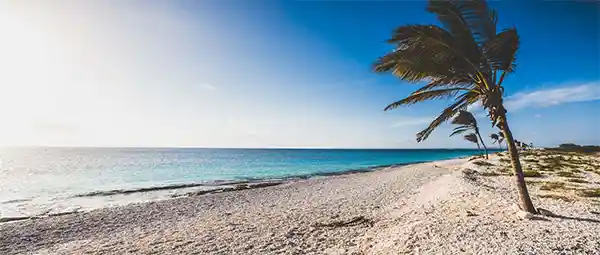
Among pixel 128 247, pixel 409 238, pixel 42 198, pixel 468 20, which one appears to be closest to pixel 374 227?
pixel 409 238

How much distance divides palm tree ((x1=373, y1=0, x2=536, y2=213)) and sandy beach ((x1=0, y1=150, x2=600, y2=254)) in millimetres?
1820

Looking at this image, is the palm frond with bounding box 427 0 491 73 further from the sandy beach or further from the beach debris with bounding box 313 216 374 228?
the beach debris with bounding box 313 216 374 228

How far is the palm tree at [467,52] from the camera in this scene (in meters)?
7.54

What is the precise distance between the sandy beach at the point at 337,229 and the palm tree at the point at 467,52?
182 cm

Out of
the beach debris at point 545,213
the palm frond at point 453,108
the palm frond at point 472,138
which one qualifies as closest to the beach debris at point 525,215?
the beach debris at point 545,213

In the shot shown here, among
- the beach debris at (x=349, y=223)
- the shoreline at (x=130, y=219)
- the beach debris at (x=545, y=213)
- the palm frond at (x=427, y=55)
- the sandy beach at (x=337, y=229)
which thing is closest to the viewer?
the sandy beach at (x=337, y=229)

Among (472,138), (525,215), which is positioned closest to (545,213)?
(525,215)

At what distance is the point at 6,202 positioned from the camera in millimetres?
19453

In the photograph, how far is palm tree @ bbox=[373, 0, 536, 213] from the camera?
7543mm

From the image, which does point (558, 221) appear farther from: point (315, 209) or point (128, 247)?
point (128, 247)

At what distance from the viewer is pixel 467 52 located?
7.64m

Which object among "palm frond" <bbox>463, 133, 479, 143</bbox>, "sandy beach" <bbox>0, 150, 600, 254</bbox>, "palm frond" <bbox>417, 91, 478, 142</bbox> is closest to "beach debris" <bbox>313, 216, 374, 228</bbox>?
"sandy beach" <bbox>0, 150, 600, 254</bbox>

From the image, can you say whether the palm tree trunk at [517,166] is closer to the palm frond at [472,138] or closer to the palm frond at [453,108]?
the palm frond at [453,108]

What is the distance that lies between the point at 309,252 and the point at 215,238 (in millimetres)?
3590
